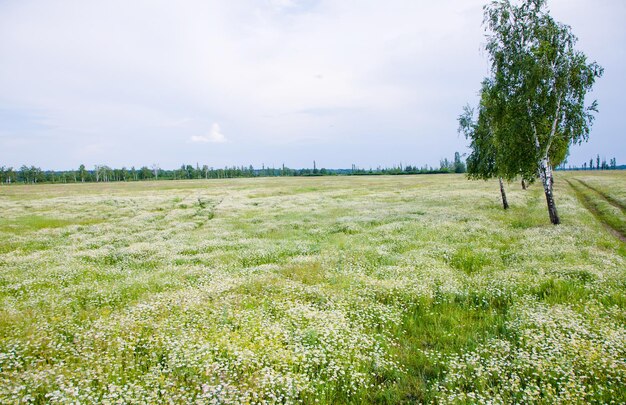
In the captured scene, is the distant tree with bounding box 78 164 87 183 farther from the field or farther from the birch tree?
the birch tree

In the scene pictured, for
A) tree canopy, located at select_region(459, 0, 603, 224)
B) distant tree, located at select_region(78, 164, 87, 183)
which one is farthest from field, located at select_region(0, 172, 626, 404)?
distant tree, located at select_region(78, 164, 87, 183)

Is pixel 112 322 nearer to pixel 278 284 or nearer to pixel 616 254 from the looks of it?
pixel 278 284

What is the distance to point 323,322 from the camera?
1009 centimetres

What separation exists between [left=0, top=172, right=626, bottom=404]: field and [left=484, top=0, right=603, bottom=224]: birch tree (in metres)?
8.53

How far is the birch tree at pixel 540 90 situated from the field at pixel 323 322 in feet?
28.0

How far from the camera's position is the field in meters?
7.25

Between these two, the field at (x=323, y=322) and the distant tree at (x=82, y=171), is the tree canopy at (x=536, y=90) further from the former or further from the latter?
the distant tree at (x=82, y=171)

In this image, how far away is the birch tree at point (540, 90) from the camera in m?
26.2

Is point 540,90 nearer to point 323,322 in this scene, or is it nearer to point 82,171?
point 323,322

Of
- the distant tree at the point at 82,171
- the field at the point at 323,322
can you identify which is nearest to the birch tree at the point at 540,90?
the field at the point at 323,322

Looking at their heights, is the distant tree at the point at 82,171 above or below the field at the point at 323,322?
above

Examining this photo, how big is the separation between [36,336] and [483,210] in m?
37.8

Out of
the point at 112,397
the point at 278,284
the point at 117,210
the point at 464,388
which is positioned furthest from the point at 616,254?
the point at 117,210

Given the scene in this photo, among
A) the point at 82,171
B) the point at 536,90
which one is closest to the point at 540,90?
the point at 536,90
